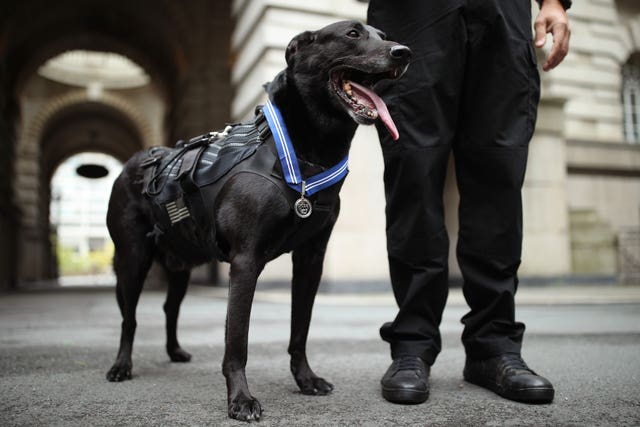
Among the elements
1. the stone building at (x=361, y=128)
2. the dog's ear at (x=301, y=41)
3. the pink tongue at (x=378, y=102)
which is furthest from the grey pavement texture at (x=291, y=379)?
the stone building at (x=361, y=128)

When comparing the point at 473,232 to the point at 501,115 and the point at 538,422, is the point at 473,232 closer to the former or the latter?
the point at 501,115

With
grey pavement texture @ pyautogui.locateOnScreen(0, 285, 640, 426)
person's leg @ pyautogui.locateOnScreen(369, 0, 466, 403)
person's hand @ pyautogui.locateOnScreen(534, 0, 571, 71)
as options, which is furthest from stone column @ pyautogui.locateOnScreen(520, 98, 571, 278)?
person's leg @ pyautogui.locateOnScreen(369, 0, 466, 403)

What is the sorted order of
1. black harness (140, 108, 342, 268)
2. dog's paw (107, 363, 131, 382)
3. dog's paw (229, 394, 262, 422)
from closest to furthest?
1. dog's paw (229, 394, 262, 422)
2. black harness (140, 108, 342, 268)
3. dog's paw (107, 363, 131, 382)

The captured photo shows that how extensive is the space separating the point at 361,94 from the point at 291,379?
1.33 m

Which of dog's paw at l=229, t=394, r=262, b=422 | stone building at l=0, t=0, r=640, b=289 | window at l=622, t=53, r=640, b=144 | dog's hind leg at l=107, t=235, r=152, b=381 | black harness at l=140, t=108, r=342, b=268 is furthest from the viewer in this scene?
window at l=622, t=53, r=640, b=144

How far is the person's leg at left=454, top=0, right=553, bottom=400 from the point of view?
2346 millimetres

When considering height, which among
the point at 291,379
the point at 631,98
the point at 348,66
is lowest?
the point at 291,379

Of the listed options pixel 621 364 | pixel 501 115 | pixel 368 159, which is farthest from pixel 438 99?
pixel 368 159

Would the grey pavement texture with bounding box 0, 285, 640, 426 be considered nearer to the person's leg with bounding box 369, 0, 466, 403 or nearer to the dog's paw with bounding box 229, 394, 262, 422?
the dog's paw with bounding box 229, 394, 262, 422

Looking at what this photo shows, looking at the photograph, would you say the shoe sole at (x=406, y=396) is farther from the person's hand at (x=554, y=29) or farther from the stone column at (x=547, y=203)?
the stone column at (x=547, y=203)

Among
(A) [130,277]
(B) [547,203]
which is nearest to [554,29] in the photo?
(A) [130,277]

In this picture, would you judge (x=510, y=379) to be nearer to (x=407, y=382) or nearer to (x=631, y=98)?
(x=407, y=382)

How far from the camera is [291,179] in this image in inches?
79.3

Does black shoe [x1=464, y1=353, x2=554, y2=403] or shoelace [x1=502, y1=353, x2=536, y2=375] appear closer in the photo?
black shoe [x1=464, y1=353, x2=554, y2=403]
